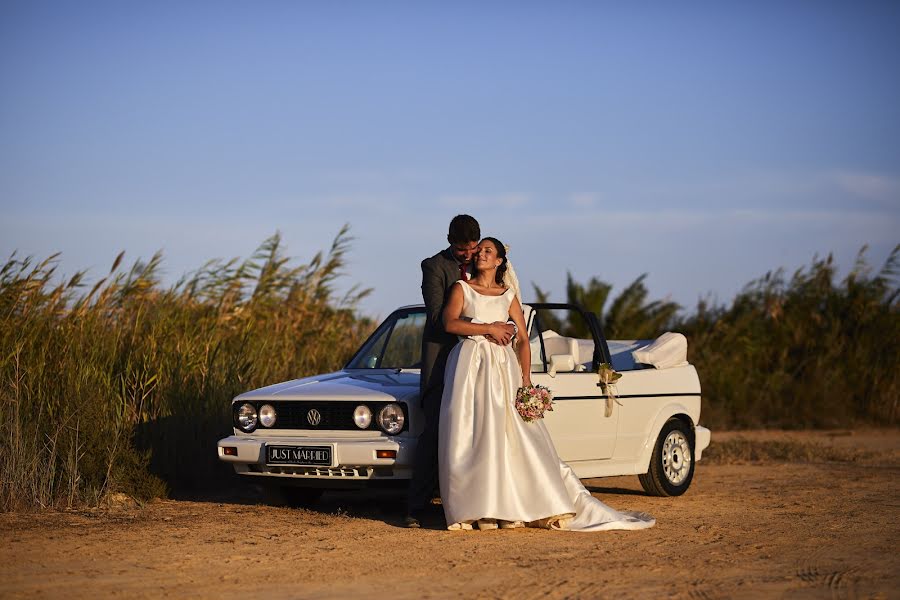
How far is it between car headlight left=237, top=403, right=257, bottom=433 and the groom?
1450 mm

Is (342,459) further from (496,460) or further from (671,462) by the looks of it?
(671,462)

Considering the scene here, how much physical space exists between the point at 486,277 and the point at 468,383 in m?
0.87

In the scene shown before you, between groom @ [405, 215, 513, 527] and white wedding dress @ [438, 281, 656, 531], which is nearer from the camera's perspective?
white wedding dress @ [438, 281, 656, 531]

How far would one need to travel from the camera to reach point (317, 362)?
1538 cm

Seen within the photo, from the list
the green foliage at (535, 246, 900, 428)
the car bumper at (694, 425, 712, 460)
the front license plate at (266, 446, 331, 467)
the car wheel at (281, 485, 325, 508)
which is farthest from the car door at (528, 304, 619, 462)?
the green foliage at (535, 246, 900, 428)

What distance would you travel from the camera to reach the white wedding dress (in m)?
8.71

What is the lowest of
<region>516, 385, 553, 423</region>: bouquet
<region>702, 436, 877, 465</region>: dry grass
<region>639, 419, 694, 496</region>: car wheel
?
<region>702, 436, 877, 465</region>: dry grass

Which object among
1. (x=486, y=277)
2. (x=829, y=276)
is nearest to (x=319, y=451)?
(x=486, y=277)

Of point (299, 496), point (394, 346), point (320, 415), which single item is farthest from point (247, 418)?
point (394, 346)

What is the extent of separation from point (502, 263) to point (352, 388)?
4.97 feet

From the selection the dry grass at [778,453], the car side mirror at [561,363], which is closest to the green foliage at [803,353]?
the dry grass at [778,453]

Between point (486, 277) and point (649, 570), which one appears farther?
point (486, 277)

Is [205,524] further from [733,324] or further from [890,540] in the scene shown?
[733,324]

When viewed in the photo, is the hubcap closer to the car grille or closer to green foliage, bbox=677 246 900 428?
the car grille
